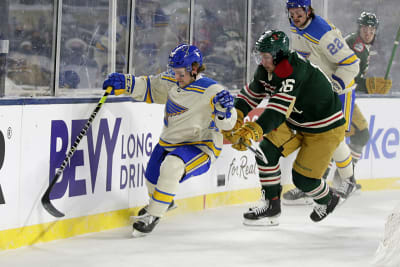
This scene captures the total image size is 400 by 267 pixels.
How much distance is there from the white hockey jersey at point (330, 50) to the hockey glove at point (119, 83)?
143cm

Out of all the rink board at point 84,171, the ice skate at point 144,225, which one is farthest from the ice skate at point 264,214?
the ice skate at point 144,225

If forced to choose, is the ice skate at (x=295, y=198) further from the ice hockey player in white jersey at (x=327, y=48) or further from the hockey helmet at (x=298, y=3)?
the hockey helmet at (x=298, y=3)

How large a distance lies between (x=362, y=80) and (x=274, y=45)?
113 inches

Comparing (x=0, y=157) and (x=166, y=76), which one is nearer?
(x=0, y=157)

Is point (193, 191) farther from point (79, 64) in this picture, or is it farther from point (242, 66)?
point (242, 66)

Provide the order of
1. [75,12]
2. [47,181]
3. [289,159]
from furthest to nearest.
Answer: [289,159], [75,12], [47,181]

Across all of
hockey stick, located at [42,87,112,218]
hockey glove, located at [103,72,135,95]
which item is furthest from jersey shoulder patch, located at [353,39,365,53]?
hockey stick, located at [42,87,112,218]

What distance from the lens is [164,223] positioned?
16.2 ft

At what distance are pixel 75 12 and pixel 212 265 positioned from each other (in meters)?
2.19

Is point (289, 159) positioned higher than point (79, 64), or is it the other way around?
point (79, 64)

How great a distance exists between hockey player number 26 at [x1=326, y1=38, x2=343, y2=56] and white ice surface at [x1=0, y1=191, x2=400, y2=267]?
3.54 feet

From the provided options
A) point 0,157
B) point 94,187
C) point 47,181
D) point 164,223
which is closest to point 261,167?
point 164,223

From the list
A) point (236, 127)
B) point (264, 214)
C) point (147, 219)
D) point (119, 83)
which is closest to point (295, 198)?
point (264, 214)

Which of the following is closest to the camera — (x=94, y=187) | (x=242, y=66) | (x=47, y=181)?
(x=47, y=181)
